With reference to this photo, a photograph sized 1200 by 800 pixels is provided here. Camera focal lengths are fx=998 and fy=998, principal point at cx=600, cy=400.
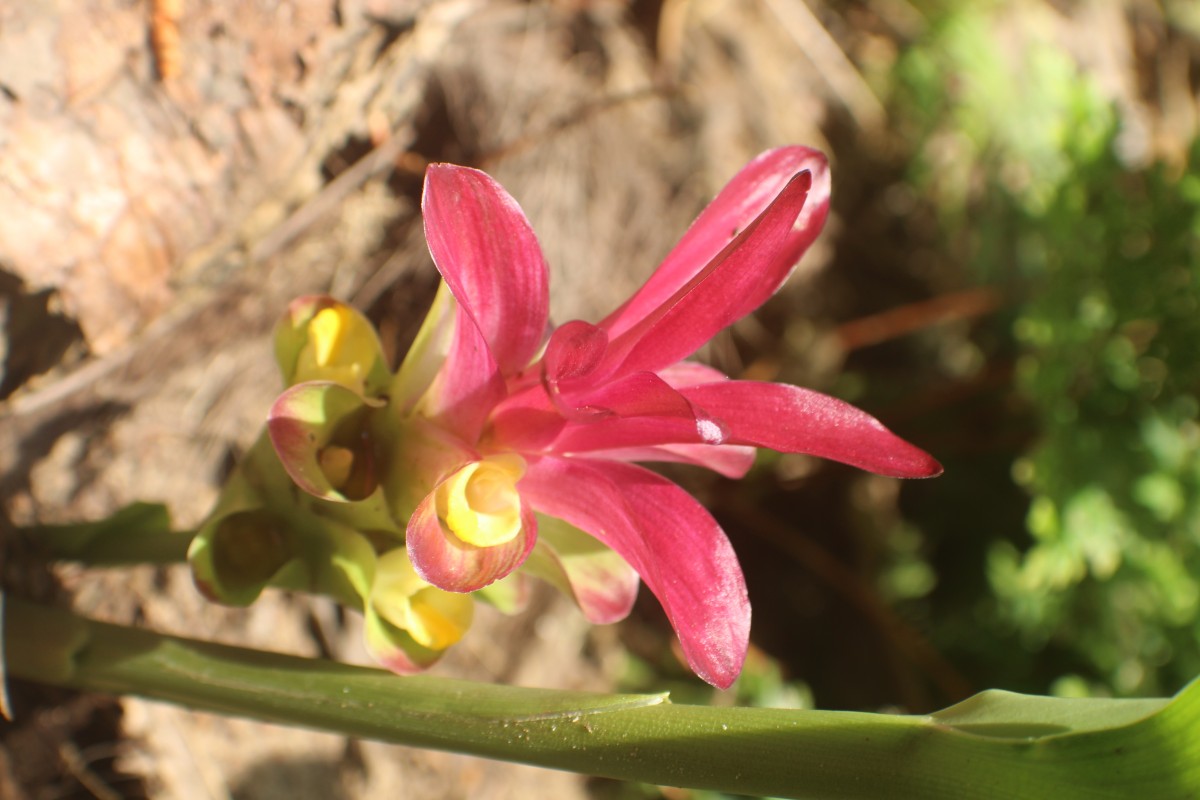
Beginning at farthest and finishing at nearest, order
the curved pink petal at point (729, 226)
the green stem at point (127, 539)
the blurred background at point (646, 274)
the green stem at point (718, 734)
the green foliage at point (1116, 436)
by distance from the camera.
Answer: the green foliage at point (1116, 436) → the blurred background at point (646, 274) → the green stem at point (127, 539) → the curved pink petal at point (729, 226) → the green stem at point (718, 734)

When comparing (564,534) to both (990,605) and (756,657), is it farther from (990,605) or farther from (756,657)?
(990,605)

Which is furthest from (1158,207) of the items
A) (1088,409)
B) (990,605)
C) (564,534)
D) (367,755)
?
(367,755)

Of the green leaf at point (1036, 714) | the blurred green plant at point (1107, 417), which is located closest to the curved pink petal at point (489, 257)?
the green leaf at point (1036, 714)

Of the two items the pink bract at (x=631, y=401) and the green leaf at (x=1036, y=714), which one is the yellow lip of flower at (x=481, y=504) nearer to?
the pink bract at (x=631, y=401)

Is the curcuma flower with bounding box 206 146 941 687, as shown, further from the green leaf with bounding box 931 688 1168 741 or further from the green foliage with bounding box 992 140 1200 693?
the green foliage with bounding box 992 140 1200 693

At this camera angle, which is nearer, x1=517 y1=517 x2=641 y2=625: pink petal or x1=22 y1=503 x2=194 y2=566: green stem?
x1=517 y1=517 x2=641 y2=625: pink petal

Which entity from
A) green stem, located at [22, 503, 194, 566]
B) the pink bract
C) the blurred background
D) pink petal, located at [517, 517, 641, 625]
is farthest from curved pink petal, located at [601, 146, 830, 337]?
the blurred background
